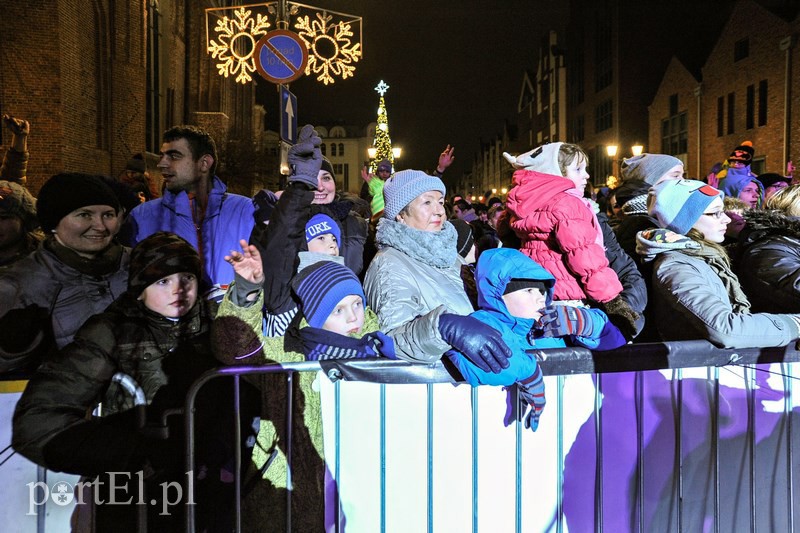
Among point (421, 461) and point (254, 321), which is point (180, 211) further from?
A: point (421, 461)

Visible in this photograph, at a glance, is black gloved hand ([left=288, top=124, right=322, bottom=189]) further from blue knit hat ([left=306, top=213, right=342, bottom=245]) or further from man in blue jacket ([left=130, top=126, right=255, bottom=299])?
man in blue jacket ([left=130, top=126, right=255, bottom=299])

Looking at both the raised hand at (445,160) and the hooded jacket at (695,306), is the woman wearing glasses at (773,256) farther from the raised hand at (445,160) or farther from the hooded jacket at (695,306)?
the raised hand at (445,160)

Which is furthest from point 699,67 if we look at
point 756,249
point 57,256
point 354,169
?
point 354,169

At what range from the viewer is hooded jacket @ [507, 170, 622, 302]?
350 centimetres

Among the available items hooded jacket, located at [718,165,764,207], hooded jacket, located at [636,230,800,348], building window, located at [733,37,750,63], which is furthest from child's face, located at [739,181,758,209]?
building window, located at [733,37,750,63]

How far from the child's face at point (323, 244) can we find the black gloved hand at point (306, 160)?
17.5 inches

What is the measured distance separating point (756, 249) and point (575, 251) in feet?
3.45

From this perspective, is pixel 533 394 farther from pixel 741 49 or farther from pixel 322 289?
pixel 741 49

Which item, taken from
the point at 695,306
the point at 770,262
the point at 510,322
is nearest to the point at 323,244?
the point at 510,322

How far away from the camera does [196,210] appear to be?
415cm

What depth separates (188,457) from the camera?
2463mm

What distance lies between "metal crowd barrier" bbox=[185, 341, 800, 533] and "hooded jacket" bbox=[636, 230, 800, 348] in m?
0.10

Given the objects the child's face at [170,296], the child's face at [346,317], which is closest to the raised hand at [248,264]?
the child's face at [170,296]

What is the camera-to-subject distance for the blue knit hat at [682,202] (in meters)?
3.41
